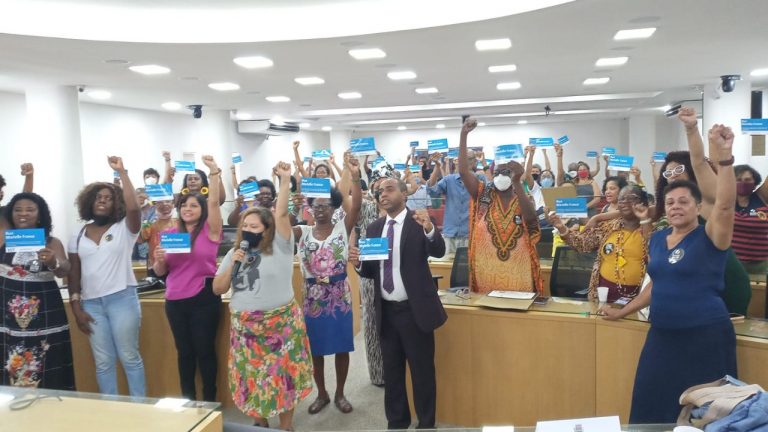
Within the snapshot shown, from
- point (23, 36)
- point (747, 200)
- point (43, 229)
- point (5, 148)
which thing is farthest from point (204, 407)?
point (5, 148)

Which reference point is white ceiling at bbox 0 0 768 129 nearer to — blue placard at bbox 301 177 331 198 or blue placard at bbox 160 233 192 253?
blue placard at bbox 301 177 331 198

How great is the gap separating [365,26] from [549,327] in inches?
157

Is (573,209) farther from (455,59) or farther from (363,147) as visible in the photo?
(455,59)

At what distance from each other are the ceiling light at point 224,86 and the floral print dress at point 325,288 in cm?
605

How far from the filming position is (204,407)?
1.74 m

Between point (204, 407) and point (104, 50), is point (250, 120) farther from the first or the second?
point (204, 407)

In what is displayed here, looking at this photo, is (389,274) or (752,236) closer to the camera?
(389,274)

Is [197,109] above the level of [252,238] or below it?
above

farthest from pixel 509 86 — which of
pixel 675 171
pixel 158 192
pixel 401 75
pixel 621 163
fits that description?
pixel 158 192

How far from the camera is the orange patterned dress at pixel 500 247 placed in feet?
11.0

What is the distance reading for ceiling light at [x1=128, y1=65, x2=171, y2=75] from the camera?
7215 mm

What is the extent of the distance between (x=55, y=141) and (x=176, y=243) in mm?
6692

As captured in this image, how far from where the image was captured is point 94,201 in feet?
10.4

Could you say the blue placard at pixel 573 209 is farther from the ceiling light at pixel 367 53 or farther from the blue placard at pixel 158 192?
the ceiling light at pixel 367 53
